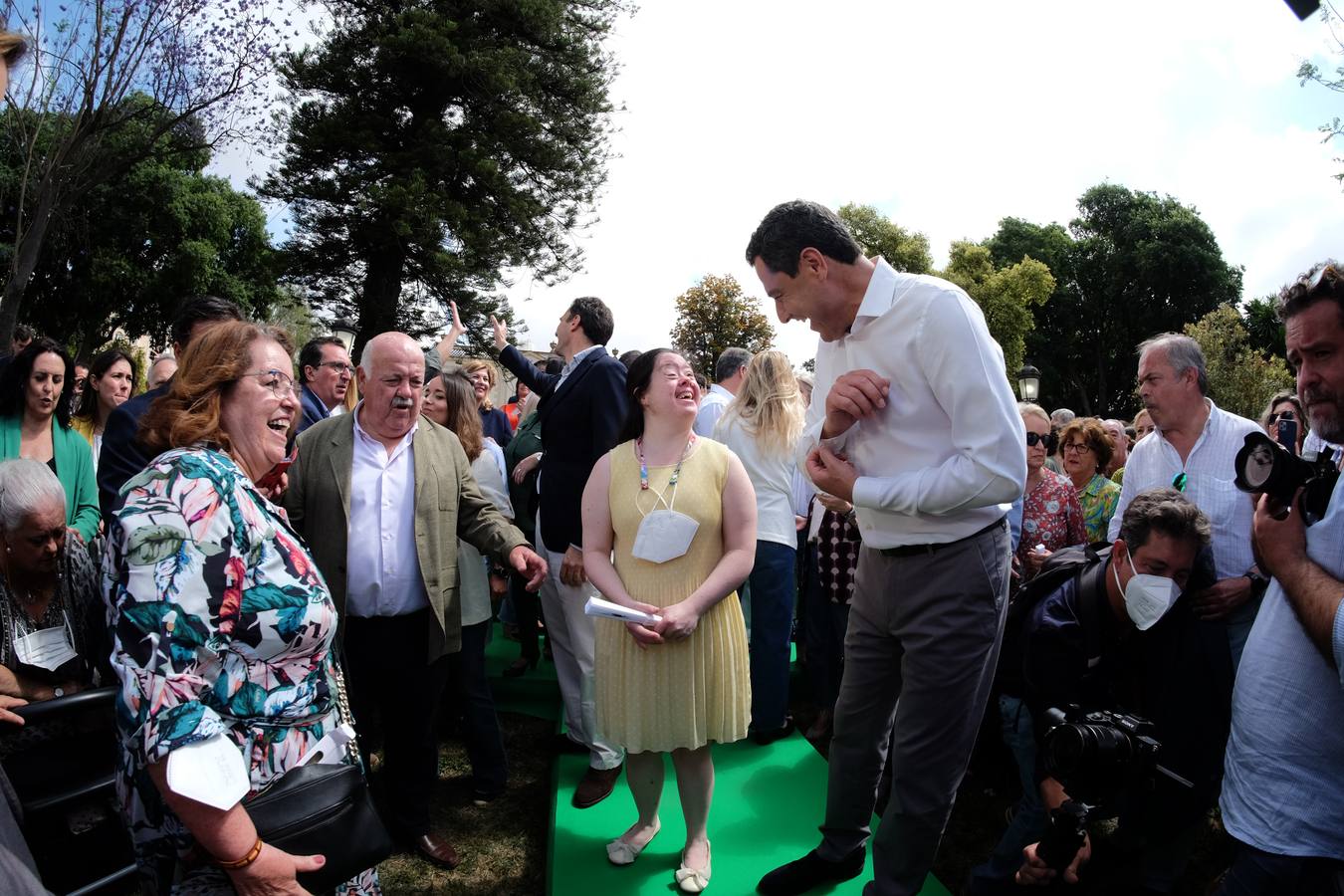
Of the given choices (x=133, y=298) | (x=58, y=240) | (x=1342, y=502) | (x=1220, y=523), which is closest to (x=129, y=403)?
(x=1342, y=502)

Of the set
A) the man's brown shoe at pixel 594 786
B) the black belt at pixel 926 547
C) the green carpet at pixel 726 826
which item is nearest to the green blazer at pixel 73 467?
the man's brown shoe at pixel 594 786

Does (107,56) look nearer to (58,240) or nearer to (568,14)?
(568,14)

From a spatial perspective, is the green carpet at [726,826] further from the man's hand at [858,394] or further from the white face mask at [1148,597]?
the man's hand at [858,394]

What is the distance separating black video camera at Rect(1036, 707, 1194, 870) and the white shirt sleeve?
23.8 inches

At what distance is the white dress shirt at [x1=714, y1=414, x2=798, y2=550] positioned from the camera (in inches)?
168

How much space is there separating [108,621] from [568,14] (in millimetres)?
22090

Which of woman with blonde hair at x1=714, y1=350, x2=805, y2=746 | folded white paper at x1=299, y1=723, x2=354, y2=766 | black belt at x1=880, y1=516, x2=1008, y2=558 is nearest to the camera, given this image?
folded white paper at x1=299, y1=723, x2=354, y2=766

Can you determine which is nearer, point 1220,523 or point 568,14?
point 1220,523

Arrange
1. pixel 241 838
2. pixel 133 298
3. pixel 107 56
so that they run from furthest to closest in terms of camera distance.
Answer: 1. pixel 133 298
2. pixel 107 56
3. pixel 241 838

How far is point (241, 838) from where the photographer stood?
1526 millimetres

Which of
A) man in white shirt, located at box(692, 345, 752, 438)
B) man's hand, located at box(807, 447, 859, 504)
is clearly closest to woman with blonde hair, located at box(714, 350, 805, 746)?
man in white shirt, located at box(692, 345, 752, 438)

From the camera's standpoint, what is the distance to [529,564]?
9.91 feet

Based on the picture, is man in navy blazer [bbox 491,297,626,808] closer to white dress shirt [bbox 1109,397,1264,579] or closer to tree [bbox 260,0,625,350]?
white dress shirt [bbox 1109,397,1264,579]

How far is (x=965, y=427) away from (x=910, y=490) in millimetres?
223
